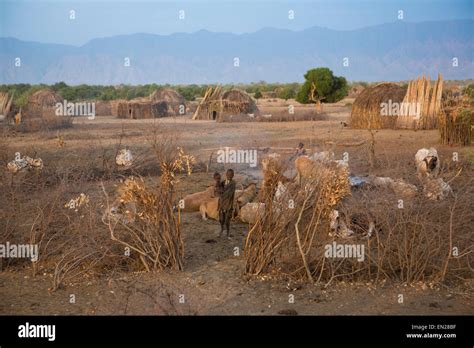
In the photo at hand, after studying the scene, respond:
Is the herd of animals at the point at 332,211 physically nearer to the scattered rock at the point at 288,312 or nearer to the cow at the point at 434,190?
the cow at the point at 434,190

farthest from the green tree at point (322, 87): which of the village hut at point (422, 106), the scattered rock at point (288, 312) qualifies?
the scattered rock at point (288, 312)

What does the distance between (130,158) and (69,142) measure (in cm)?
523

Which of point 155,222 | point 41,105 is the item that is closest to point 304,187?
point 155,222

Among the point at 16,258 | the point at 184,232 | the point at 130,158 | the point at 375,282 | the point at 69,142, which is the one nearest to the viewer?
the point at 375,282

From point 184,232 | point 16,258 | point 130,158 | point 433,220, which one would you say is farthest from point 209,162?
point 433,220

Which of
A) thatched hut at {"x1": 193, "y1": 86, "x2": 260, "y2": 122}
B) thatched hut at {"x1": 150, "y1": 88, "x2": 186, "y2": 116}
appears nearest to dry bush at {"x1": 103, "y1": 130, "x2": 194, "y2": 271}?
thatched hut at {"x1": 193, "y1": 86, "x2": 260, "y2": 122}

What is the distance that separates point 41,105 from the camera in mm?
23375

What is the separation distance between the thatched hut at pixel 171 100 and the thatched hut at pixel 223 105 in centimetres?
148

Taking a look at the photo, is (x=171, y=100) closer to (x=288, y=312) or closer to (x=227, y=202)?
(x=227, y=202)

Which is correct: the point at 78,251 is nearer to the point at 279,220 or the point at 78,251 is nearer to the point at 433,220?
the point at 279,220

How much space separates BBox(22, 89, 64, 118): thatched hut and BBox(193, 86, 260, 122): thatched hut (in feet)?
19.3

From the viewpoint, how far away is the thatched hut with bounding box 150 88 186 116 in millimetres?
26609

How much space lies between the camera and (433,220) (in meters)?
6.00

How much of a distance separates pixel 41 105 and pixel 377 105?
41.7 feet
